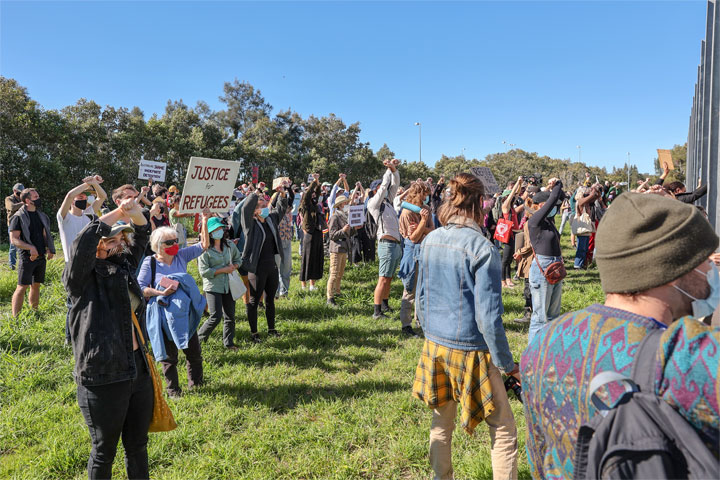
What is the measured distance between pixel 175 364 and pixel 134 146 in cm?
2242

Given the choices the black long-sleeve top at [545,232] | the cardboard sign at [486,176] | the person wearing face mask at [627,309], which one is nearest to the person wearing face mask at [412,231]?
the black long-sleeve top at [545,232]

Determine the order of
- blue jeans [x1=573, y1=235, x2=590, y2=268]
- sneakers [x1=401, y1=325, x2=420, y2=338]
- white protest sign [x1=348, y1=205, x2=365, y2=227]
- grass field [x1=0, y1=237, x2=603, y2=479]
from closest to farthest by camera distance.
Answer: grass field [x1=0, y1=237, x2=603, y2=479], sneakers [x1=401, y1=325, x2=420, y2=338], white protest sign [x1=348, y1=205, x2=365, y2=227], blue jeans [x1=573, y1=235, x2=590, y2=268]

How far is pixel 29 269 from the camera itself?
22.4 feet

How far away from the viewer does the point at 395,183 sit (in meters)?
7.11

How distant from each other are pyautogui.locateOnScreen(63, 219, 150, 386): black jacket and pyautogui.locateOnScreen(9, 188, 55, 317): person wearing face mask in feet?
17.1

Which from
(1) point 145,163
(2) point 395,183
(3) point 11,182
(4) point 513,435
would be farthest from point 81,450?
(3) point 11,182

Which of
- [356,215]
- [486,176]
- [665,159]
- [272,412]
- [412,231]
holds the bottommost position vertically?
[272,412]

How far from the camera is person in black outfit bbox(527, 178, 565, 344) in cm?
494

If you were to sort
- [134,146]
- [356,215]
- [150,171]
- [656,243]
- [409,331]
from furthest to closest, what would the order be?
[134,146] < [150,171] < [356,215] < [409,331] < [656,243]

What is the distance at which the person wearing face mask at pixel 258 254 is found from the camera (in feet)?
19.1

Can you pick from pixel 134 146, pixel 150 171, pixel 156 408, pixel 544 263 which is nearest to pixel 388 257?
pixel 544 263

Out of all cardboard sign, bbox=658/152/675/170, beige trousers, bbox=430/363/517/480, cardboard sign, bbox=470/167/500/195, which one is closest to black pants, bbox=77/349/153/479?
beige trousers, bbox=430/363/517/480

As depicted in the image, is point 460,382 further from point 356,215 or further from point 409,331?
point 356,215

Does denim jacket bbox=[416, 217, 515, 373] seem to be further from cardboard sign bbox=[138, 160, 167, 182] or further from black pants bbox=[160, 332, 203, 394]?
cardboard sign bbox=[138, 160, 167, 182]
